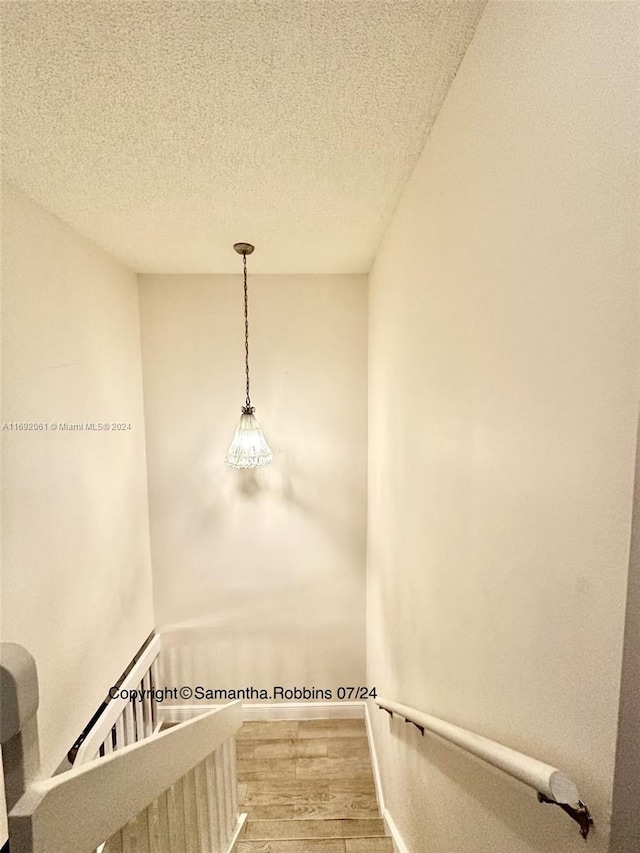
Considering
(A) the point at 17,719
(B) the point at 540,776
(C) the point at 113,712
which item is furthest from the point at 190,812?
(C) the point at 113,712

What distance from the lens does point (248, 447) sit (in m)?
2.27

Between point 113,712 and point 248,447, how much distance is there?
158cm

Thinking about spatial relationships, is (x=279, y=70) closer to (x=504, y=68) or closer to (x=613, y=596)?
(x=504, y=68)

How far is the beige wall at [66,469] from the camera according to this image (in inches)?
56.2

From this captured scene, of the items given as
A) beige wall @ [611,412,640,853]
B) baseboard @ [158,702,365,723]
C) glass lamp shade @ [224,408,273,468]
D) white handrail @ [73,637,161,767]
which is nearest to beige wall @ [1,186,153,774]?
white handrail @ [73,637,161,767]

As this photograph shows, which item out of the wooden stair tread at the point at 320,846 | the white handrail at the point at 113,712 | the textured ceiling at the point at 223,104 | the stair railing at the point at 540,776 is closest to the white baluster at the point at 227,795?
the wooden stair tread at the point at 320,846

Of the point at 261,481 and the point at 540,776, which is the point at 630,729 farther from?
the point at 261,481

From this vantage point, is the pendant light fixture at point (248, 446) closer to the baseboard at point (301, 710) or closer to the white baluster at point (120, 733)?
the white baluster at point (120, 733)

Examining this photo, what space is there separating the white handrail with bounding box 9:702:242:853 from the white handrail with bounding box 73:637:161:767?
1.12 m

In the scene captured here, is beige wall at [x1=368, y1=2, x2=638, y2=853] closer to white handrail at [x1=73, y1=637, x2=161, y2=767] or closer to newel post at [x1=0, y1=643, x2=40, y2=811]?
newel post at [x1=0, y1=643, x2=40, y2=811]

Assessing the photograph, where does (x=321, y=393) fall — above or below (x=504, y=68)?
below

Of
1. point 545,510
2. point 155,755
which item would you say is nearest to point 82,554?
point 155,755

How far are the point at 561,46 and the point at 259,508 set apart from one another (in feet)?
8.17

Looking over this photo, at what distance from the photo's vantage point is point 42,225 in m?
1.57
